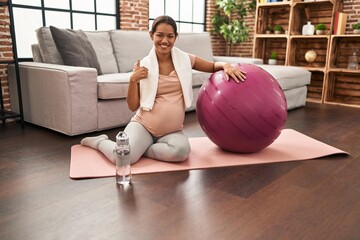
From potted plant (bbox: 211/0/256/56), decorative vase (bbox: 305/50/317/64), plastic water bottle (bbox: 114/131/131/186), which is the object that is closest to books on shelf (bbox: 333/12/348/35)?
decorative vase (bbox: 305/50/317/64)

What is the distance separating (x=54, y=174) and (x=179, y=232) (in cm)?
90

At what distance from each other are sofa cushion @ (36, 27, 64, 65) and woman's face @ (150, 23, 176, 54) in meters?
1.39

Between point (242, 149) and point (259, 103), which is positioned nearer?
point (259, 103)

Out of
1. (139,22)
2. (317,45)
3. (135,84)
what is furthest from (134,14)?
(135,84)

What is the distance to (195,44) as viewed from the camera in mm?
4223

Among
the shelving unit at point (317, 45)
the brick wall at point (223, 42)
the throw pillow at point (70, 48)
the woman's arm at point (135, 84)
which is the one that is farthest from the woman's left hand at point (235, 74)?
the brick wall at point (223, 42)

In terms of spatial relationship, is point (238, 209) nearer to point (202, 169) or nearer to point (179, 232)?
point (179, 232)

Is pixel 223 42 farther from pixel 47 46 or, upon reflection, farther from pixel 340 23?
pixel 47 46

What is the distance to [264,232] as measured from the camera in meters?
1.33

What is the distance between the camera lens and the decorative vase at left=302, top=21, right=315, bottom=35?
14.8ft

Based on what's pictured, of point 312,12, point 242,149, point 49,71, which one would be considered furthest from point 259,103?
point 312,12

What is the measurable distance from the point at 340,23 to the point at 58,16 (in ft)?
11.1

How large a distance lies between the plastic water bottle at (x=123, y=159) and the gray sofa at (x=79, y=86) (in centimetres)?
92

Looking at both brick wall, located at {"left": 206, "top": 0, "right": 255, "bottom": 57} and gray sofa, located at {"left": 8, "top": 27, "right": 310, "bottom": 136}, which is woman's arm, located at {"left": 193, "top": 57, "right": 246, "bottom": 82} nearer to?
gray sofa, located at {"left": 8, "top": 27, "right": 310, "bottom": 136}
